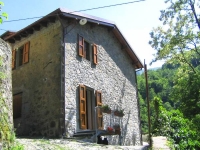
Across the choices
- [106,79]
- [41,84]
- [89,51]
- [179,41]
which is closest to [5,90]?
[41,84]

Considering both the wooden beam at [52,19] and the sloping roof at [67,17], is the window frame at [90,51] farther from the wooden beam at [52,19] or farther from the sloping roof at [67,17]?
the wooden beam at [52,19]

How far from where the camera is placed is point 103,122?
1159 cm

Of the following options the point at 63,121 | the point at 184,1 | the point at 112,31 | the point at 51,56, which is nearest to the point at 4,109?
the point at 63,121

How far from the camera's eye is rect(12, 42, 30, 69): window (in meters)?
11.5

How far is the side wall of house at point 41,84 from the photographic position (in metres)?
9.71

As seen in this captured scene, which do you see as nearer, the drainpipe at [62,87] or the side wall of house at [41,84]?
the drainpipe at [62,87]

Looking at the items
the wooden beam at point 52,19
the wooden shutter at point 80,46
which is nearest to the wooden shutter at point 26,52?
the wooden beam at point 52,19

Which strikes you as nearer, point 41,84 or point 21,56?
point 41,84

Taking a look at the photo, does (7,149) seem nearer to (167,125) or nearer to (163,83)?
(167,125)

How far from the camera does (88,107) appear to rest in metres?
11.5

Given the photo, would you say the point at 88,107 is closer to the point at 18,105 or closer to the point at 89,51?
the point at 89,51

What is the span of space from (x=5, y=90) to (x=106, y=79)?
7.39 m

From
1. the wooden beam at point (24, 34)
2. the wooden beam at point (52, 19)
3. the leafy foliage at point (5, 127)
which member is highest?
the wooden beam at point (52, 19)

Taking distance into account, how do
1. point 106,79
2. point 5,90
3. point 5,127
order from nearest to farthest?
point 5,127 < point 5,90 < point 106,79
